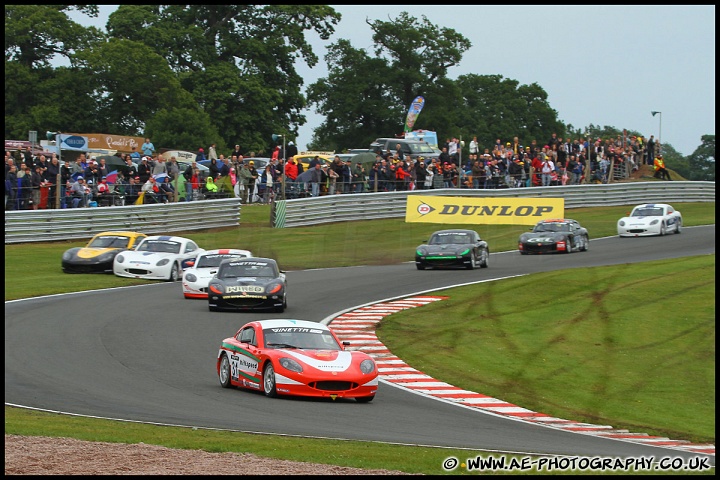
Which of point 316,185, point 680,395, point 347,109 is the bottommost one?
point 680,395

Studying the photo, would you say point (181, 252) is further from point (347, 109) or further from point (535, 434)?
point (347, 109)

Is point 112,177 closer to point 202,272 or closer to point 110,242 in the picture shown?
point 110,242

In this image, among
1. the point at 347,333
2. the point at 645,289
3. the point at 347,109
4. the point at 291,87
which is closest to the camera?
the point at 347,333

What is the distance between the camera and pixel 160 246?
29.8m

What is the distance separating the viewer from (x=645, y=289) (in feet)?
83.8

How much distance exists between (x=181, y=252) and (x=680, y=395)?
53.9ft

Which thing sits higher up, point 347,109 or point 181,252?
point 347,109

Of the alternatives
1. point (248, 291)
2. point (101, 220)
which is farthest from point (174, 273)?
point (248, 291)

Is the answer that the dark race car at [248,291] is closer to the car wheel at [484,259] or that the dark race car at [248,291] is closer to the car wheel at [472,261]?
the car wheel at [472,261]

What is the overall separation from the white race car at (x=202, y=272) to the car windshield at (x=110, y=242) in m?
3.96

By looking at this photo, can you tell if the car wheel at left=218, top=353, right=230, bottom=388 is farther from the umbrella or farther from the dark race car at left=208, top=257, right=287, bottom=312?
the umbrella

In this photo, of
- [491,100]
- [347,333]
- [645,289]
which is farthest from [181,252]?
[491,100]

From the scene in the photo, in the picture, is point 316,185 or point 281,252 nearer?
point 281,252

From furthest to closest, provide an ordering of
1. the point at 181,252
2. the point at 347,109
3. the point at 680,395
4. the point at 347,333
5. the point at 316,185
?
the point at 347,109
the point at 316,185
the point at 181,252
the point at 347,333
the point at 680,395
